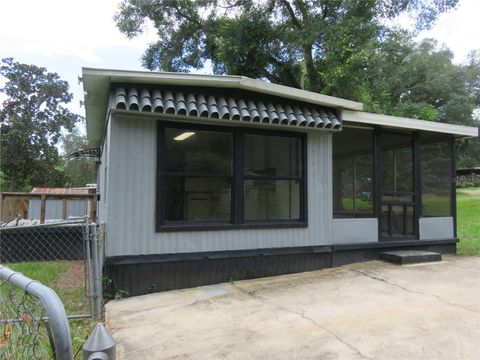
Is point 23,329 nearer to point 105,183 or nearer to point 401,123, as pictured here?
point 105,183

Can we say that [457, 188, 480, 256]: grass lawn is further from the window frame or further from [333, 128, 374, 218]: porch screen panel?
the window frame

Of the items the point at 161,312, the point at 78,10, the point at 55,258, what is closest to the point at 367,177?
the point at 161,312

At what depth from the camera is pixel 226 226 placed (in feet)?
17.6

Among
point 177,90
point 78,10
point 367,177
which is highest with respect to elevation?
point 78,10

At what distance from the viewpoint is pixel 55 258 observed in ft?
26.3

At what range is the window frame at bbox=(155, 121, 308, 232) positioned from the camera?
16.5 ft

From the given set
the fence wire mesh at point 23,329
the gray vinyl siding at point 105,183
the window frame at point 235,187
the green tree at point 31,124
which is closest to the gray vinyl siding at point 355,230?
the window frame at point 235,187

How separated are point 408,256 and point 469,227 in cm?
647

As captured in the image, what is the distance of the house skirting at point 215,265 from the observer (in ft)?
15.8

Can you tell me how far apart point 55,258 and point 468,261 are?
7.96m

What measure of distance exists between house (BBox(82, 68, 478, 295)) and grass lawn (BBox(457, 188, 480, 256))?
1536 mm

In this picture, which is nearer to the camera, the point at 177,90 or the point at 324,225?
the point at 177,90

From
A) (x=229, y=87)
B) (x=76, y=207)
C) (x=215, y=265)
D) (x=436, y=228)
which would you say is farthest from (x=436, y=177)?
(x=76, y=207)

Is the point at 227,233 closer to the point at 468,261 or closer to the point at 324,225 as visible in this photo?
the point at 324,225
